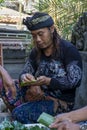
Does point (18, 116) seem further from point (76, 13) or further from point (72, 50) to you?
point (76, 13)

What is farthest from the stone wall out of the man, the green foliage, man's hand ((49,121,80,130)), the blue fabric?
man's hand ((49,121,80,130))

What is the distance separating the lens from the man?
13.1ft

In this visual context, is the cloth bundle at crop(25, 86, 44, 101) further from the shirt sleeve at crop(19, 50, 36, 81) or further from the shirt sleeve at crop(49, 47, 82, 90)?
the shirt sleeve at crop(19, 50, 36, 81)

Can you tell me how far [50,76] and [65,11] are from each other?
392 centimetres

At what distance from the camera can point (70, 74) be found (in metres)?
3.98

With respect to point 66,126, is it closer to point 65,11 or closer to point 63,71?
point 63,71

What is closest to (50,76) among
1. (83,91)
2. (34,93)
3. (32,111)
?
(34,93)

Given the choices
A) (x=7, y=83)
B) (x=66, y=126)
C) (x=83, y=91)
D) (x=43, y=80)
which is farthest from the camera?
(x=83, y=91)

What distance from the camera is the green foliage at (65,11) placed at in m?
7.48

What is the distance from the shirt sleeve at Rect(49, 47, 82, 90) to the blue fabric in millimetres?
218

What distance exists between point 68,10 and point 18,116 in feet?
13.6

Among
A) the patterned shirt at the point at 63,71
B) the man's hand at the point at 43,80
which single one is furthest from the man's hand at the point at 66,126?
the patterned shirt at the point at 63,71

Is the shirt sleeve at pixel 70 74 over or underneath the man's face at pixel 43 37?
underneath

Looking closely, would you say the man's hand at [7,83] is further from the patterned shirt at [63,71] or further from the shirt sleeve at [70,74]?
the shirt sleeve at [70,74]
